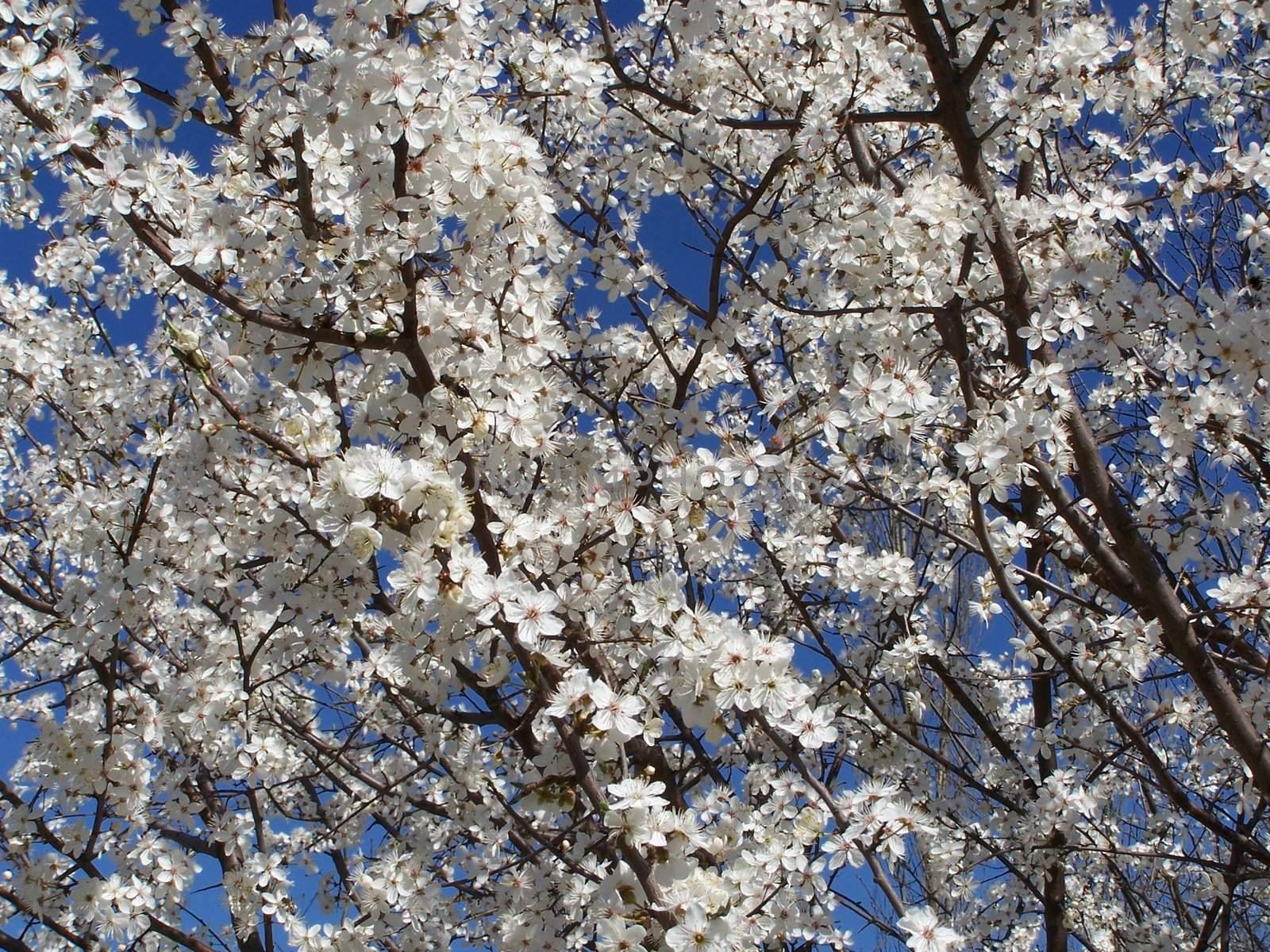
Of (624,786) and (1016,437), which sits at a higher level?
(1016,437)

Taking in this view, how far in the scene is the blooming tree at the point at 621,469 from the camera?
2.71 m

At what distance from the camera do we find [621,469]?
4043 mm

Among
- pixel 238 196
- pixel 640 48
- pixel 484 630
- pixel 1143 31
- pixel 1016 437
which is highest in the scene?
pixel 640 48

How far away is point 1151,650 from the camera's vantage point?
4.30m

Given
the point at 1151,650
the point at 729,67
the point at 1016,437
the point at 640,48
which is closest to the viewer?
the point at 1016,437

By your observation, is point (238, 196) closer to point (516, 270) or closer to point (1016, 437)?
point (516, 270)

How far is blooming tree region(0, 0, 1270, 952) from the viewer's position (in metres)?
2.71

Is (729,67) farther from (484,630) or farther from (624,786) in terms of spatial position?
(624,786)

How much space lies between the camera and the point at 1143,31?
4.42m

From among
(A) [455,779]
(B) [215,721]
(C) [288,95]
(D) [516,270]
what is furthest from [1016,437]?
(B) [215,721]

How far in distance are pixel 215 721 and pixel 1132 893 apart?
4360mm

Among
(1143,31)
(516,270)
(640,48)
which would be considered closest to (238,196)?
(516,270)

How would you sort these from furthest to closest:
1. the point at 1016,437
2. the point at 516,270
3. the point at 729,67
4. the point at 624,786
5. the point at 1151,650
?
1. the point at 729,67
2. the point at 1151,650
3. the point at 1016,437
4. the point at 516,270
5. the point at 624,786

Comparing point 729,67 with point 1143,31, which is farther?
point 729,67
